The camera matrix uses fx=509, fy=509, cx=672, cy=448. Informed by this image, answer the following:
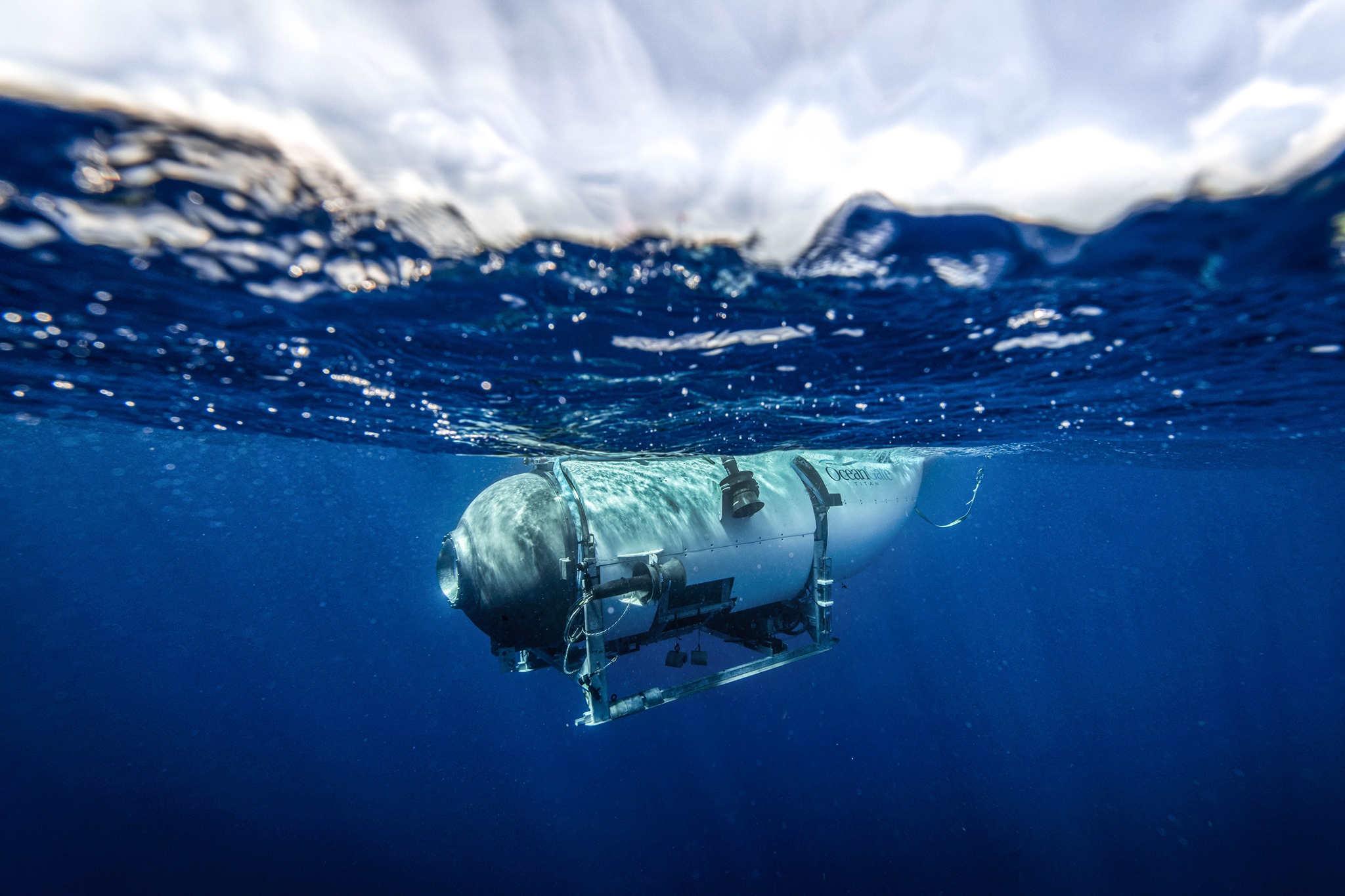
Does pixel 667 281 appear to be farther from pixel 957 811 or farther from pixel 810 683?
pixel 810 683

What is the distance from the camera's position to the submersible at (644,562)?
→ 5.62 meters

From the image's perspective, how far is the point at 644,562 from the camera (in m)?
5.73

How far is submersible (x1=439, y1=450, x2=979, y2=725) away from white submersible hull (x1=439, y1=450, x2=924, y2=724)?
2cm

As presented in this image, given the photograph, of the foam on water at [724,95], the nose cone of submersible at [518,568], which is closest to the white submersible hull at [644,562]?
the nose cone of submersible at [518,568]

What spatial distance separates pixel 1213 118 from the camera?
3055 mm

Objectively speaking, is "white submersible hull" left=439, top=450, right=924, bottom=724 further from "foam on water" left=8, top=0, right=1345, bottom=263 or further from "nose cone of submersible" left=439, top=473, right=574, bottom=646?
"foam on water" left=8, top=0, right=1345, bottom=263

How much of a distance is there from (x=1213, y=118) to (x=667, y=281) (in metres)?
3.74

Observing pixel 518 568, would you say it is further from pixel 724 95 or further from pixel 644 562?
pixel 724 95

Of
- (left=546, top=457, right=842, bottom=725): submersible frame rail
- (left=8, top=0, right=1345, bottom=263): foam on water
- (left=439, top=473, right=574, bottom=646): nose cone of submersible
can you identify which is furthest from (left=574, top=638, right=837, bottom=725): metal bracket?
(left=8, top=0, right=1345, bottom=263): foam on water

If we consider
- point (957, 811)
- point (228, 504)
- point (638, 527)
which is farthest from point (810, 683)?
point (228, 504)

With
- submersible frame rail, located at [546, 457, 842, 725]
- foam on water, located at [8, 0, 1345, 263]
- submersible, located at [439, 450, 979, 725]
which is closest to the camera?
foam on water, located at [8, 0, 1345, 263]

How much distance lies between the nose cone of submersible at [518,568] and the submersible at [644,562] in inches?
0.6

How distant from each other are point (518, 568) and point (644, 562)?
4.62 ft

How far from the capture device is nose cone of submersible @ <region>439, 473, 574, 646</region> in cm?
564
